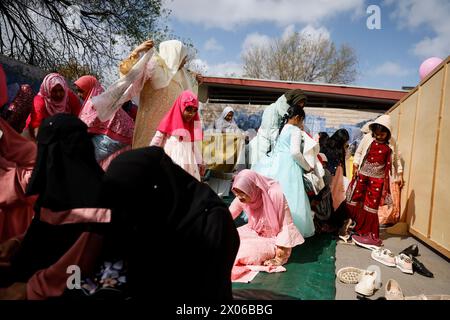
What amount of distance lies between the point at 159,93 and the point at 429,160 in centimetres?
308

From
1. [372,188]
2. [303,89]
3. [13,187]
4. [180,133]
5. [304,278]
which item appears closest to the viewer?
[13,187]

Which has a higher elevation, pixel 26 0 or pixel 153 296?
pixel 26 0

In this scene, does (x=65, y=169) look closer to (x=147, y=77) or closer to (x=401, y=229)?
(x=147, y=77)

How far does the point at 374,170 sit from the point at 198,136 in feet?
6.92

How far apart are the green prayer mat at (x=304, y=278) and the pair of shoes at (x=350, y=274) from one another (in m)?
0.07

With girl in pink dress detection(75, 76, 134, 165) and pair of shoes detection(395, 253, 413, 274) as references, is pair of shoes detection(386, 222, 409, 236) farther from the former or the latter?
girl in pink dress detection(75, 76, 134, 165)

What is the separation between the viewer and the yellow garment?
334 centimetres

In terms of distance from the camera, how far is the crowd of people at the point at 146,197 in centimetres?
144

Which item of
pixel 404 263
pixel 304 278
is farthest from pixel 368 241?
pixel 304 278

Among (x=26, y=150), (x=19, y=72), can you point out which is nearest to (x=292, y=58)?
(x=19, y=72)

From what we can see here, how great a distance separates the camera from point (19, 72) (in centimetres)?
518

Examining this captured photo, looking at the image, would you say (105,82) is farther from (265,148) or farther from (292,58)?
(292,58)

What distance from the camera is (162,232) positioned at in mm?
1432

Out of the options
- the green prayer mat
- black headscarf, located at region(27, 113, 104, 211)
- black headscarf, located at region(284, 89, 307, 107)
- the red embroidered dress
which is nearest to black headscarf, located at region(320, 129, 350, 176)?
the red embroidered dress
